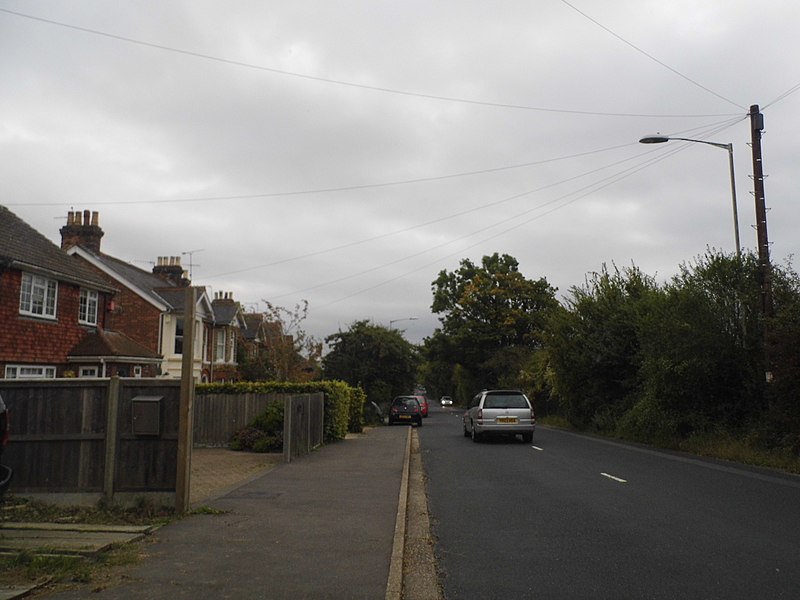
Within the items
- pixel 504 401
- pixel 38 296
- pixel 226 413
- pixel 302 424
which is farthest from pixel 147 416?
pixel 38 296

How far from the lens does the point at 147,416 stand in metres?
8.80

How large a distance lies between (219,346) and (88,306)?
14.9 metres

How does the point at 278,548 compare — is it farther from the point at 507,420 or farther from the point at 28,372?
the point at 28,372

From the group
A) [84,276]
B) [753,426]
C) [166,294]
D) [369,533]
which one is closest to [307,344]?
[166,294]

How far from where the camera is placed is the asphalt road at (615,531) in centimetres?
615

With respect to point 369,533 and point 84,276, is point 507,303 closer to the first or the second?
point 84,276

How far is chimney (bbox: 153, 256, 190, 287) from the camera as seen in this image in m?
40.1

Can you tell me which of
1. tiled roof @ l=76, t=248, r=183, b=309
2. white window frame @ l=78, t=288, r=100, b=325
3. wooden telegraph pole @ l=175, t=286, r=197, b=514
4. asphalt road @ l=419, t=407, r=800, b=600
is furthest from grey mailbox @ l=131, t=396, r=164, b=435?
tiled roof @ l=76, t=248, r=183, b=309

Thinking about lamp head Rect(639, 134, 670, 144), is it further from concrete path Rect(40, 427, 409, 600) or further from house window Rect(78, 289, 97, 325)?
house window Rect(78, 289, 97, 325)

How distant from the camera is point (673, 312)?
19.6m

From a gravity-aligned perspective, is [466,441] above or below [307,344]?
below

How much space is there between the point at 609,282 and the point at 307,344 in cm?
1841

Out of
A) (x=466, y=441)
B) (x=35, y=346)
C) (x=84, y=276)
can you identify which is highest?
(x=84, y=276)

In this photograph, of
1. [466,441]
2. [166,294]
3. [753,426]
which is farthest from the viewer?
[166,294]
